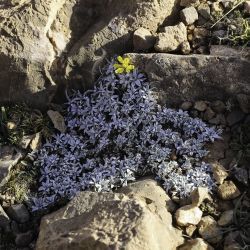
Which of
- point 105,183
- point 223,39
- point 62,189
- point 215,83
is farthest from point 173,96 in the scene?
point 62,189

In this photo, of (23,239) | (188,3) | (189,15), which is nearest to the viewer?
(23,239)

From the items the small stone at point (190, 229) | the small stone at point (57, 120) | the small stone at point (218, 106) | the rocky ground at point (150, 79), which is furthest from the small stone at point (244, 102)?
the small stone at point (57, 120)

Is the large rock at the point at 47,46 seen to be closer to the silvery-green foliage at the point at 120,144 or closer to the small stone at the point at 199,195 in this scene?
the silvery-green foliage at the point at 120,144

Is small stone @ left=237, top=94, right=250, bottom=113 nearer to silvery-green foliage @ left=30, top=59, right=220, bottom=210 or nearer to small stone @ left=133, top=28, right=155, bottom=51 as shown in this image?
silvery-green foliage @ left=30, top=59, right=220, bottom=210

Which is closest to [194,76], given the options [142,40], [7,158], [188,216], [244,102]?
[244,102]

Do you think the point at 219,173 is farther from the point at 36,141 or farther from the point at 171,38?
the point at 36,141
